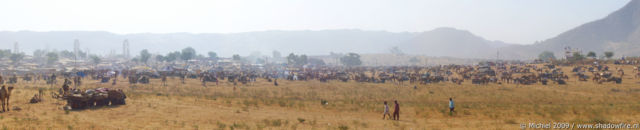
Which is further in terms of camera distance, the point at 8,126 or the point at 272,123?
the point at 272,123

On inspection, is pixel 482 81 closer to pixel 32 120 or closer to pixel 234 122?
pixel 234 122

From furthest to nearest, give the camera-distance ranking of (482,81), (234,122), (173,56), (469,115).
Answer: (173,56)
(482,81)
(469,115)
(234,122)

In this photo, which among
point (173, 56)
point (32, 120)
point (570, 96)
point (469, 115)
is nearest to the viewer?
point (32, 120)

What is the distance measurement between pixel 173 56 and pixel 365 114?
124 meters

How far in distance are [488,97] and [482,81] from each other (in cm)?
1620

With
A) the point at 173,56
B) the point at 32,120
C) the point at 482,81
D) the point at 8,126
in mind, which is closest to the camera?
the point at 8,126

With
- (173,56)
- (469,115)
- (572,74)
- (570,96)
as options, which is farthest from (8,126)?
(173,56)

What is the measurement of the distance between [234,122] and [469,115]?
13056mm

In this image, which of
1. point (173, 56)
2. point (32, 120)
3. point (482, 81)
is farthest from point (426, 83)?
point (173, 56)

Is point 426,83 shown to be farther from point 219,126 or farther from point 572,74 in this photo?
point 219,126

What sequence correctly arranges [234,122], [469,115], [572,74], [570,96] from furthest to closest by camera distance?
[572,74] < [570,96] < [469,115] < [234,122]

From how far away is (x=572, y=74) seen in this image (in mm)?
57406

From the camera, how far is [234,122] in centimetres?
1656

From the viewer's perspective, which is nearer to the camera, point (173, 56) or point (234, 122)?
point (234, 122)
